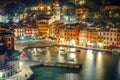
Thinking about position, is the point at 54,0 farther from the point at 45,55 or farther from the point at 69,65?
the point at 69,65

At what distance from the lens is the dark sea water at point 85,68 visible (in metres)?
21.9

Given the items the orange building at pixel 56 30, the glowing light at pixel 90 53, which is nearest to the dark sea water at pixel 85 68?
the glowing light at pixel 90 53

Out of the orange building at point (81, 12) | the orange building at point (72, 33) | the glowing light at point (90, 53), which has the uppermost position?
the orange building at point (81, 12)

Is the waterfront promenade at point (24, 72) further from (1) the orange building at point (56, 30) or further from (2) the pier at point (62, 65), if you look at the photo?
(1) the orange building at point (56, 30)

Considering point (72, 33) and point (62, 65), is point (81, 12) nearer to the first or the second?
point (72, 33)

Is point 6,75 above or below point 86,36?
below

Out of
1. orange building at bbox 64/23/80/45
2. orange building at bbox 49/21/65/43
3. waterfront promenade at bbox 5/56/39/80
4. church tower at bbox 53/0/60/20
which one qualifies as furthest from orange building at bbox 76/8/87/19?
waterfront promenade at bbox 5/56/39/80

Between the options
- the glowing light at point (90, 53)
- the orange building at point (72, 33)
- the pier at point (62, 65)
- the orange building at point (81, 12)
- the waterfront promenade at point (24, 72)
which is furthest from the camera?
the orange building at point (81, 12)

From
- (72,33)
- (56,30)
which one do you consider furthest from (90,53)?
(56,30)

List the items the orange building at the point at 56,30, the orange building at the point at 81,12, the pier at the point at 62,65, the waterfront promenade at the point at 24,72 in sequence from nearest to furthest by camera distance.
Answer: the waterfront promenade at the point at 24,72, the pier at the point at 62,65, the orange building at the point at 56,30, the orange building at the point at 81,12

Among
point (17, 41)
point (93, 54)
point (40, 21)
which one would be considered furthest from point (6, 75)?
point (40, 21)

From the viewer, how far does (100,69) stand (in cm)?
2441

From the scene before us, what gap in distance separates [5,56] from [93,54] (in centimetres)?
1272

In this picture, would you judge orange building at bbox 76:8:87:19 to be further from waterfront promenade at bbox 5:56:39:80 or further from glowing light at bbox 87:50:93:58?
waterfront promenade at bbox 5:56:39:80
